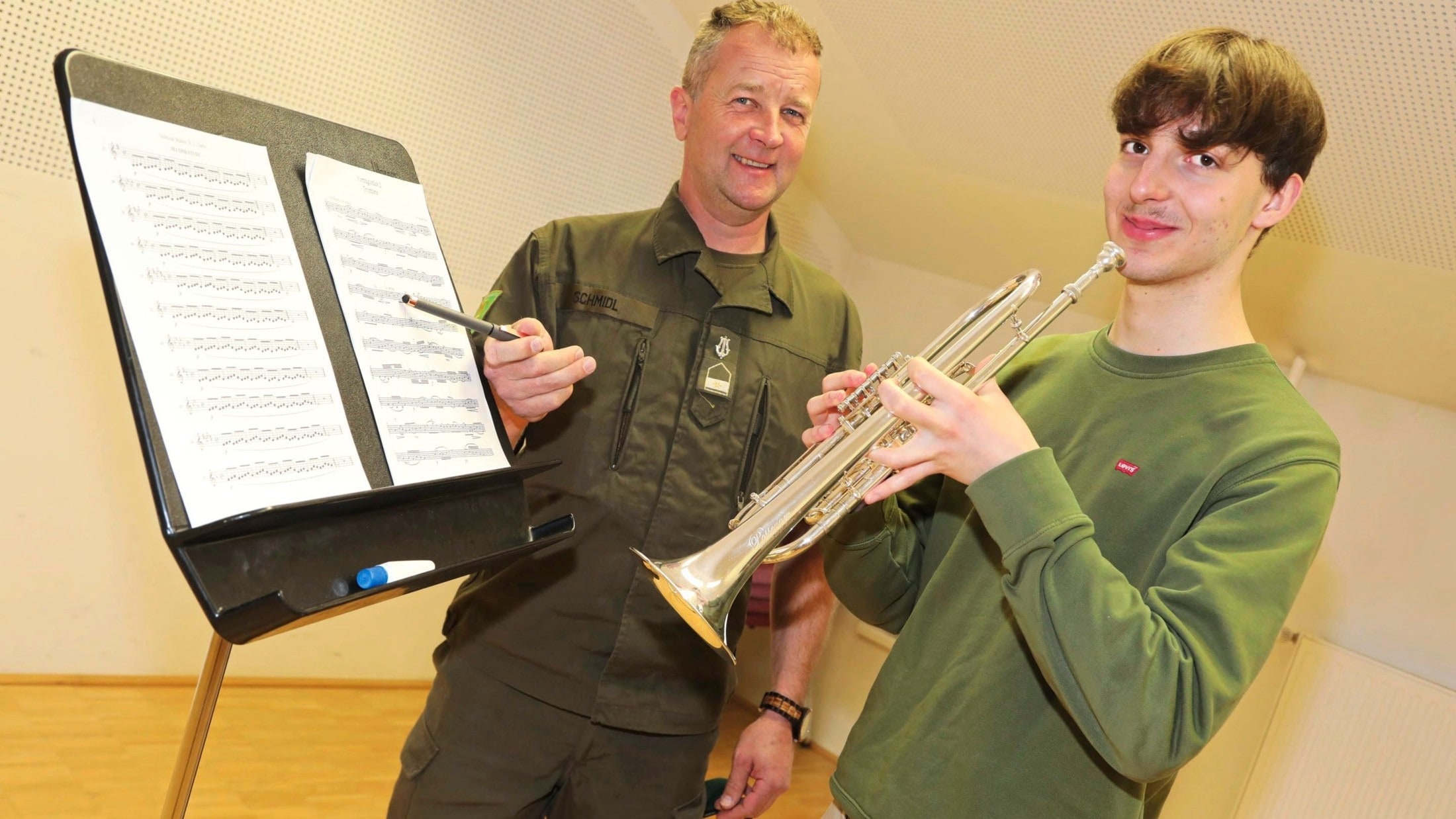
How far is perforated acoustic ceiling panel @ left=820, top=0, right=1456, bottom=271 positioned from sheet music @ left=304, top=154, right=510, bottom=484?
2277 mm

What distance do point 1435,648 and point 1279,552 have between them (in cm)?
279

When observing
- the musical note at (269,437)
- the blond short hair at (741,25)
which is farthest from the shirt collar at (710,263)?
the musical note at (269,437)

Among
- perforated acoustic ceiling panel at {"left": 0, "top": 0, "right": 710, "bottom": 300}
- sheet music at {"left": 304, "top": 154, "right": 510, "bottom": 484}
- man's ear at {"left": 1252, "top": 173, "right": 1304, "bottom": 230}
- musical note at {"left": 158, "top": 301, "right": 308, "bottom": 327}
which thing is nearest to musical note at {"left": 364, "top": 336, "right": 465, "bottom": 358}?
sheet music at {"left": 304, "top": 154, "right": 510, "bottom": 484}

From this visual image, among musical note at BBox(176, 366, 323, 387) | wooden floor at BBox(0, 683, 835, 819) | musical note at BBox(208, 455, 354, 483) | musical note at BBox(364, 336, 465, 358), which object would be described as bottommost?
wooden floor at BBox(0, 683, 835, 819)

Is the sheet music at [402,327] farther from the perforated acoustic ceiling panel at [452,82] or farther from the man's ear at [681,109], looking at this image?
the perforated acoustic ceiling panel at [452,82]

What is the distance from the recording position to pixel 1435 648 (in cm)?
346

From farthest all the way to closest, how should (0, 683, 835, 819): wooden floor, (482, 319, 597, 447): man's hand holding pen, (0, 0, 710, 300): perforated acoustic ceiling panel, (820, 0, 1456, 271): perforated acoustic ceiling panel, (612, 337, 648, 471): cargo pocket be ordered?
1. (0, 0, 710, 300): perforated acoustic ceiling panel
2. (0, 683, 835, 819): wooden floor
3. (820, 0, 1456, 271): perforated acoustic ceiling panel
4. (612, 337, 648, 471): cargo pocket
5. (482, 319, 597, 447): man's hand holding pen

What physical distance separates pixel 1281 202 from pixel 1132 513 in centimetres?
49

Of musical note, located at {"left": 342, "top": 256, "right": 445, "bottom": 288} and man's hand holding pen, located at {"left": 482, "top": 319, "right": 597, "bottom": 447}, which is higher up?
musical note, located at {"left": 342, "top": 256, "right": 445, "bottom": 288}

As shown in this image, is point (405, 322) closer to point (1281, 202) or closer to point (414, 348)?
point (414, 348)

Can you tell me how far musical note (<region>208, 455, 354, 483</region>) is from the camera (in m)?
1.24

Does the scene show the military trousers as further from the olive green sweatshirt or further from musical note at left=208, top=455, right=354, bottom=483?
musical note at left=208, top=455, right=354, bottom=483

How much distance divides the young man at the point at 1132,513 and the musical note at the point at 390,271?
2.14 feet

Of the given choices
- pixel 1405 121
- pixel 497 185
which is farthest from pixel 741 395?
pixel 497 185
